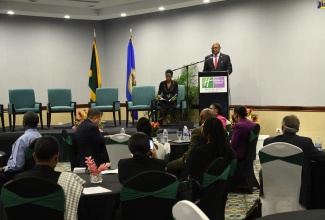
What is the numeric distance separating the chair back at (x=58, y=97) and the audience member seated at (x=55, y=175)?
837 centimetres

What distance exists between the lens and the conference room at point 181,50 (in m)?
10.6

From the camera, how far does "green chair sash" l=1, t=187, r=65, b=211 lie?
282 centimetres

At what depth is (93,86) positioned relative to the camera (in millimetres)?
12703

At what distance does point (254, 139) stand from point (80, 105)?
28.9 feet

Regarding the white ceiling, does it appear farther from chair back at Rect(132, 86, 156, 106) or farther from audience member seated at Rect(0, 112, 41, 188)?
audience member seated at Rect(0, 112, 41, 188)

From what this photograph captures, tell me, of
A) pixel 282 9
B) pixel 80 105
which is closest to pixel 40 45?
pixel 80 105

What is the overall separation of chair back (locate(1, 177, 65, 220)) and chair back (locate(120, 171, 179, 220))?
0.43 metres

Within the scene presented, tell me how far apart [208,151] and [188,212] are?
7.58ft

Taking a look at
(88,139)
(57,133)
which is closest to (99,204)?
(88,139)

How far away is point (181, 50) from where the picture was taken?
12906mm

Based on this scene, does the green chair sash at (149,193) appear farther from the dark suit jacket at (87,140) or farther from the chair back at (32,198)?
the dark suit jacket at (87,140)

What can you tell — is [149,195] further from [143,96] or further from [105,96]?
[105,96]

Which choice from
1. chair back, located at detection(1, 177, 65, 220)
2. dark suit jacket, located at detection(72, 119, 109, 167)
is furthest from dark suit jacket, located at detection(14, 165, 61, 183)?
dark suit jacket, located at detection(72, 119, 109, 167)

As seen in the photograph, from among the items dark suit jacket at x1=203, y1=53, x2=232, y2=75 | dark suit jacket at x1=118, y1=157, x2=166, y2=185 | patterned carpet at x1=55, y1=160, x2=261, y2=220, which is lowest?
patterned carpet at x1=55, y1=160, x2=261, y2=220
